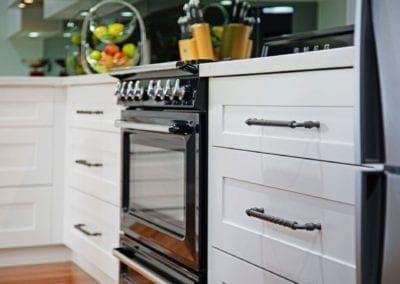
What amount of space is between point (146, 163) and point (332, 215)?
3.71 ft

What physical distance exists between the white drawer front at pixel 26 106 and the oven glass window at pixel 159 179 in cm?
113

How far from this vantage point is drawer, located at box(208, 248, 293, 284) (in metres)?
1.72

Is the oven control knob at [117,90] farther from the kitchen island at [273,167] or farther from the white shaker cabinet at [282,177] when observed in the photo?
the white shaker cabinet at [282,177]

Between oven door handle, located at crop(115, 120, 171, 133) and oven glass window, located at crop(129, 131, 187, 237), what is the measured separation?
0.11 ft

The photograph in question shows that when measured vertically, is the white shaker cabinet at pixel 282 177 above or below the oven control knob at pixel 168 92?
below

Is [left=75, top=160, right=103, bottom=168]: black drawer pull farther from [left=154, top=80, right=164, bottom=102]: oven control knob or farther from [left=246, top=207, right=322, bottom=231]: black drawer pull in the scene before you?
[left=246, top=207, right=322, bottom=231]: black drawer pull

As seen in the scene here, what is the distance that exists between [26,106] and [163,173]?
4.96 feet

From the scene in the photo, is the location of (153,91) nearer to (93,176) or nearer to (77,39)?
(93,176)

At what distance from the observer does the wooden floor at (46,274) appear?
328cm

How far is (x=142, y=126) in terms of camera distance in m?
2.39

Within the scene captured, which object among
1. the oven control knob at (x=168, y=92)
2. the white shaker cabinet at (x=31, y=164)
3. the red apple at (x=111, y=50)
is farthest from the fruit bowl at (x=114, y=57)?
the oven control knob at (x=168, y=92)

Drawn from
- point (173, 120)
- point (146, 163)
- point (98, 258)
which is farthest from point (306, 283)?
point (98, 258)

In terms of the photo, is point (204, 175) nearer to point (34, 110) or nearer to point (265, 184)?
point (265, 184)

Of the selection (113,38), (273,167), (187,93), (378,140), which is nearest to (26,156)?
(113,38)
